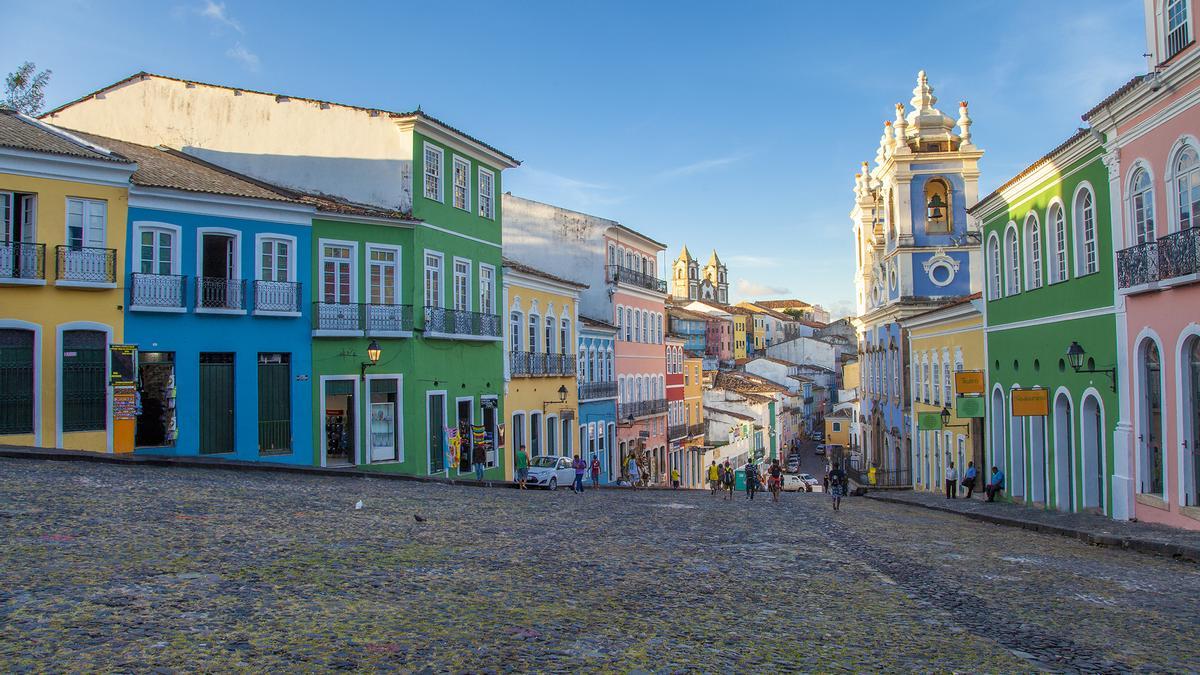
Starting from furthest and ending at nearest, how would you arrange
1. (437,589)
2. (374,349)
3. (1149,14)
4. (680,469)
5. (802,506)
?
1. (680,469)
2. (802,506)
3. (374,349)
4. (1149,14)
5. (437,589)

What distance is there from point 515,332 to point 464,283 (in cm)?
465

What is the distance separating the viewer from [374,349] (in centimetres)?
2416

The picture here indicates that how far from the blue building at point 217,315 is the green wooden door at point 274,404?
0.02 metres

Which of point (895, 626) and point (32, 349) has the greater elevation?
point (32, 349)

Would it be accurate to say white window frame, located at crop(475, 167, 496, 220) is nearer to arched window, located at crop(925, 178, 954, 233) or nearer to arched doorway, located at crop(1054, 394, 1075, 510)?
arched doorway, located at crop(1054, 394, 1075, 510)

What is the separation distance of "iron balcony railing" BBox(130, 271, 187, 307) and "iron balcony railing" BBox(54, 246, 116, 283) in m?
0.61

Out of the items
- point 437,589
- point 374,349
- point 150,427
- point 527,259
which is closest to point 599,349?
point 527,259

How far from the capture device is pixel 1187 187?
17.0m

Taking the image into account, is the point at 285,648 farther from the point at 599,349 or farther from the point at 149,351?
the point at 599,349

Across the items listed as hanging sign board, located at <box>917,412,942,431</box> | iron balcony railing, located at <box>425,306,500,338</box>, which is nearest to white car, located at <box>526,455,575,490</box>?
iron balcony railing, located at <box>425,306,500,338</box>

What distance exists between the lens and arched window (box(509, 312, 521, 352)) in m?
33.6

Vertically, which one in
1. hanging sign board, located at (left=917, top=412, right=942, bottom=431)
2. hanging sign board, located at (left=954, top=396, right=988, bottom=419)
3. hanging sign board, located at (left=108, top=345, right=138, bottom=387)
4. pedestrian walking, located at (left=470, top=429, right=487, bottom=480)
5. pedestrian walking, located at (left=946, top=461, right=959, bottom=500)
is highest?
hanging sign board, located at (left=108, top=345, right=138, bottom=387)

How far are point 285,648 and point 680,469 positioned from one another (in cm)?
4923

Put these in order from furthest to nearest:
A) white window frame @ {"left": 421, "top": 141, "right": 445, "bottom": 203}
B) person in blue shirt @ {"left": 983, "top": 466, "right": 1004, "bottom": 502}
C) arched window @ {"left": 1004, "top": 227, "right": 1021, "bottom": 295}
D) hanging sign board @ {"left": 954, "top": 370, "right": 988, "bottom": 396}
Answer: hanging sign board @ {"left": 954, "top": 370, "right": 988, "bottom": 396}, white window frame @ {"left": 421, "top": 141, "right": 445, "bottom": 203}, person in blue shirt @ {"left": 983, "top": 466, "right": 1004, "bottom": 502}, arched window @ {"left": 1004, "top": 227, "right": 1021, "bottom": 295}
